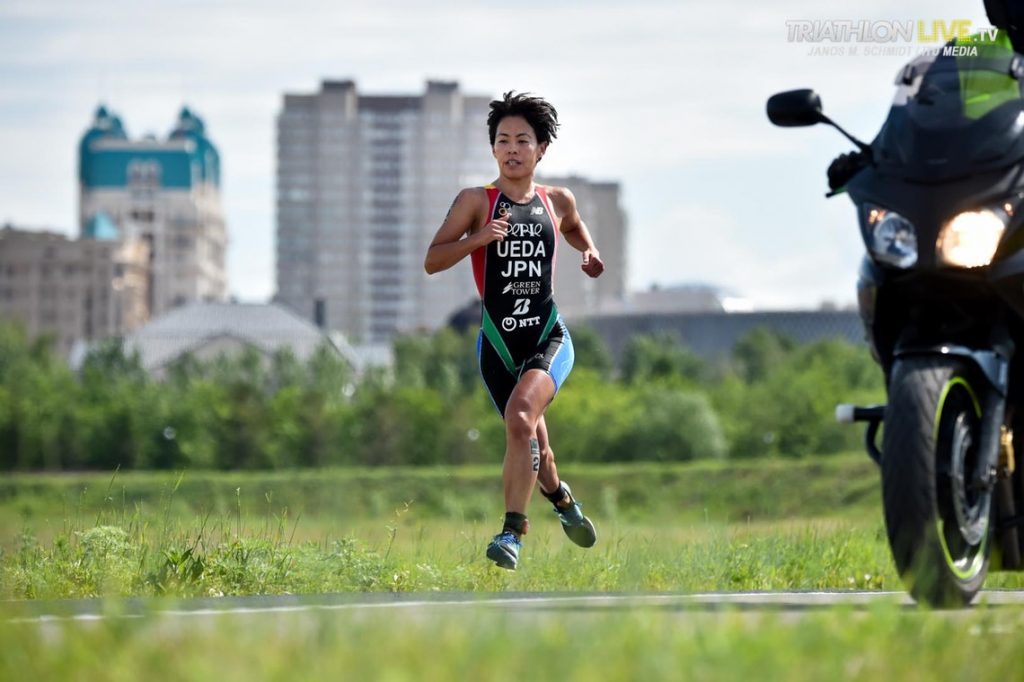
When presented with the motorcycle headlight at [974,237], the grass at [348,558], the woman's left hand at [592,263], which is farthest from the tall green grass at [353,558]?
the motorcycle headlight at [974,237]

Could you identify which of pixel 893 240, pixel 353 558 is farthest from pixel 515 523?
pixel 893 240

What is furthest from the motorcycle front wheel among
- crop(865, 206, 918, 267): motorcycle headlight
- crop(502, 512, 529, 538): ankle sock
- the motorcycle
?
crop(502, 512, 529, 538): ankle sock

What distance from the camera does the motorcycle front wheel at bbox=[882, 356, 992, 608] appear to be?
6.31m

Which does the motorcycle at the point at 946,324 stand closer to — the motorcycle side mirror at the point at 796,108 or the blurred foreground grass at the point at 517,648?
the motorcycle side mirror at the point at 796,108

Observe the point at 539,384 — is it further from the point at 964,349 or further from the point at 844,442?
the point at 844,442

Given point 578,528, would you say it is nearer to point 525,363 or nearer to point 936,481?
point 525,363

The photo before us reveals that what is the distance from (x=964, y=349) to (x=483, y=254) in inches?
109

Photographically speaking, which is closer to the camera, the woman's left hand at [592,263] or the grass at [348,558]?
the grass at [348,558]

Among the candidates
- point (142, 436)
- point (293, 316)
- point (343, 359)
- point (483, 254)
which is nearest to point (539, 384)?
point (483, 254)

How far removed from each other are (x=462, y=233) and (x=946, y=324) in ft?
9.09

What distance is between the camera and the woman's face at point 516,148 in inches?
358

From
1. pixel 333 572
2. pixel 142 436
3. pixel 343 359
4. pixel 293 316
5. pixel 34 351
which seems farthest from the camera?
pixel 293 316

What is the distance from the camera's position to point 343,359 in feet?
417

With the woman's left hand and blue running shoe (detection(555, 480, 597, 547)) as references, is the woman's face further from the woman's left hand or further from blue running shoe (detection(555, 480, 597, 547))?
blue running shoe (detection(555, 480, 597, 547))
